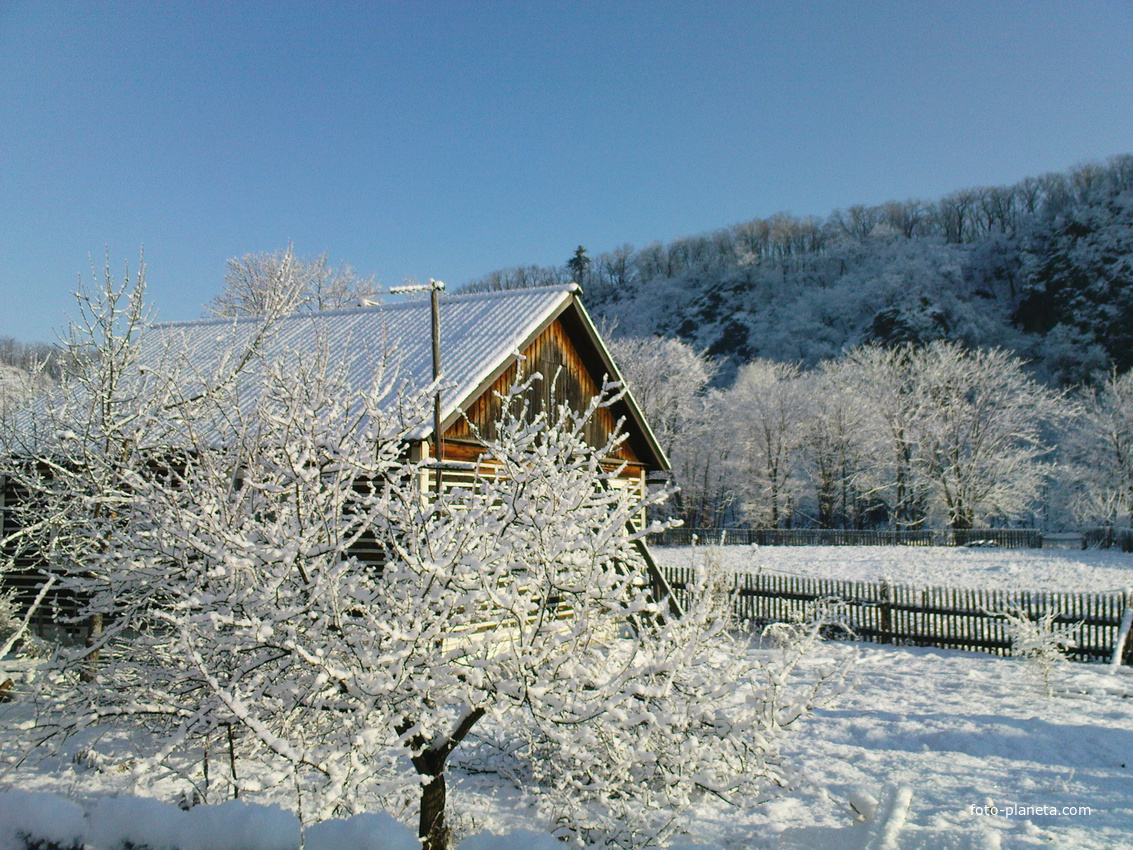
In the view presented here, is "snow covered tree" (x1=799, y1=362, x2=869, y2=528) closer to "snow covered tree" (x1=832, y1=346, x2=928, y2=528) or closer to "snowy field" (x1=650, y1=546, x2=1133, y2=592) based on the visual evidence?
"snow covered tree" (x1=832, y1=346, x2=928, y2=528)

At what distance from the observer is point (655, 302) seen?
8981 cm

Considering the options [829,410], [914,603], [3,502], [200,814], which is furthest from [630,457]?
[829,410]

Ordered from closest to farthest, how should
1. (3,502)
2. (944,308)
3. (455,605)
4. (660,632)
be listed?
(455,605) < (660,632) < (3,502) < (944,308)

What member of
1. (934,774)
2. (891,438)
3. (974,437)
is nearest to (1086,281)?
(891,438)

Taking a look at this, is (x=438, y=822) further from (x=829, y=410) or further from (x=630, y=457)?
(x=829, y=410)

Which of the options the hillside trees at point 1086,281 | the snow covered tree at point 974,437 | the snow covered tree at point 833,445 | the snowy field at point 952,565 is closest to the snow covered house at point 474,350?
the snowy field at point 952,565

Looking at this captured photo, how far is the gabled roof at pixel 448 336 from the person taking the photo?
1134cm

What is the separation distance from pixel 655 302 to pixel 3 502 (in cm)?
8126

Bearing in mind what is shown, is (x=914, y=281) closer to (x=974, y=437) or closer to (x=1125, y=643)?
(x=974, y=437)

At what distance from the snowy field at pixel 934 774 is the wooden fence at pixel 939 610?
1540mm

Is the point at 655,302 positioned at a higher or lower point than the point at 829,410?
higher

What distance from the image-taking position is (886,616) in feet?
48.6

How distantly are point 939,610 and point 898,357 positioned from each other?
106 feet

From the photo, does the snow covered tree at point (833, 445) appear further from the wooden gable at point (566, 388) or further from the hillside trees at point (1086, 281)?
the hillside trees at point (1086, 281)
